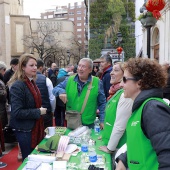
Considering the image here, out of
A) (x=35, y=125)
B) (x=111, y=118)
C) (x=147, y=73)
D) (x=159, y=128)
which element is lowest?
(x=35, y=125)

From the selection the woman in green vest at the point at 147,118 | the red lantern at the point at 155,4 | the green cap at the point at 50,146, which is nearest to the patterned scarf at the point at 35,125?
the green cap at the point at 50,146

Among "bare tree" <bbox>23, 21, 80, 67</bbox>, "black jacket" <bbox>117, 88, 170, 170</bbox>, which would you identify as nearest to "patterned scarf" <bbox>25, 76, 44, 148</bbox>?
"black jacket" <bbox>117, 88, 170, 170</bbox>

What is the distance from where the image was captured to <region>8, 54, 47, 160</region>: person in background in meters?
3.05

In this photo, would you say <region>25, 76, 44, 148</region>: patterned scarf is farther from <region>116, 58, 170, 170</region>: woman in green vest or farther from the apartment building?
the apartment building

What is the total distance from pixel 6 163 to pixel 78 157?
2.58 meters

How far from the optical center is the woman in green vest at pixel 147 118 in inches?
54.2

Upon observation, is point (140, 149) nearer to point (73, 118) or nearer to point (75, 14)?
point (73, 118)

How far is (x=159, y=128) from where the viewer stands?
54.6 inches

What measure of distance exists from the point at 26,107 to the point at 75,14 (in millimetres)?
112692

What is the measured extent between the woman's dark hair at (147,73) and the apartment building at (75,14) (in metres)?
98.1

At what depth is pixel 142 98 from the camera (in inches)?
61.7

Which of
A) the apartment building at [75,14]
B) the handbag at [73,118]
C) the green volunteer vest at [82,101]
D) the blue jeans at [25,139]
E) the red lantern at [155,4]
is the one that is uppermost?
the apartment building at [75,14]

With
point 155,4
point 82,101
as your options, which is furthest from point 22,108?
point 155,4

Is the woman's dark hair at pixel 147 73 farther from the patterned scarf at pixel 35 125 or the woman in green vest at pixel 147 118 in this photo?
the patterned scarf at pixel 35 125
